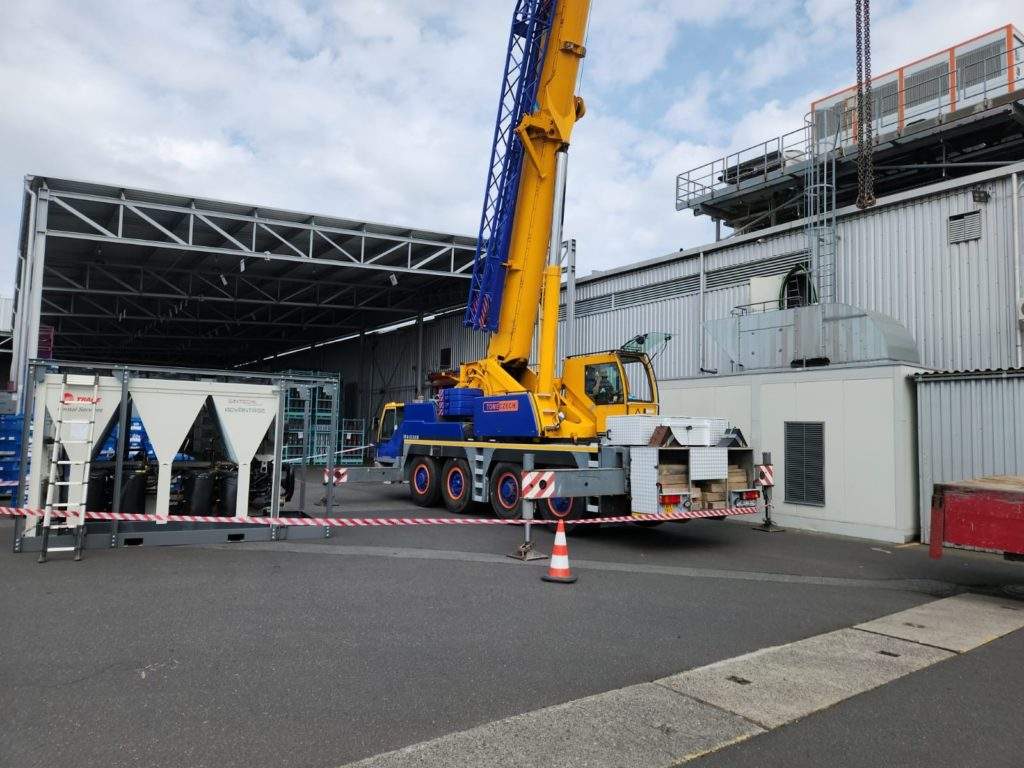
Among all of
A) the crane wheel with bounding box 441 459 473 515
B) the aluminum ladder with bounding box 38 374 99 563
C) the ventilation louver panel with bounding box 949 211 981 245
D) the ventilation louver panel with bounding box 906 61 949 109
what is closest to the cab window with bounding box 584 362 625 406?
the crane wheel with bounding box 441 459 473 515

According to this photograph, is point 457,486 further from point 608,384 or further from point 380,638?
point 380,638

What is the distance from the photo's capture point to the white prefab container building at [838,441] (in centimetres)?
1105

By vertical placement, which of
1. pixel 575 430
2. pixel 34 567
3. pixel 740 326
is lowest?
pixel 34 567

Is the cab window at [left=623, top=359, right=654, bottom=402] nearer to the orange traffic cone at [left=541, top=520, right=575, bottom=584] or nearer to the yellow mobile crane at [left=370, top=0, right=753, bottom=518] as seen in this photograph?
the yellow mobile crane at [left=370, top=0, right=753, bottom=518]

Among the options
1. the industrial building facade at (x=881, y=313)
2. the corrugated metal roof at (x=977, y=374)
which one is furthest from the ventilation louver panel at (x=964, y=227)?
the corrugated metal roof at (x=977, y=374)

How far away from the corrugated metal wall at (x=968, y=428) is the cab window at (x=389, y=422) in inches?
440

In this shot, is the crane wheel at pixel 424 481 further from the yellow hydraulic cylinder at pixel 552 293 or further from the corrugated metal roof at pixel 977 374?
the corrugated metal roof at pixel 977 374

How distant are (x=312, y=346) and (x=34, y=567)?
34.3 meters

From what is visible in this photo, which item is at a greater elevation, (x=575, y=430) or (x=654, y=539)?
(x=575, y=430)

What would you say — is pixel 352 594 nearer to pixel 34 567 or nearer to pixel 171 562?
pixel 171 562

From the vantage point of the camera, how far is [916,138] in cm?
1762

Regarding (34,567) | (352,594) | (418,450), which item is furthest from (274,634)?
(418,450)

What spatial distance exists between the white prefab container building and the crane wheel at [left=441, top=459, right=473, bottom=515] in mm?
5509

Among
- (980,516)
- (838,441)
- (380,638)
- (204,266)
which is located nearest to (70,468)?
(380,638)
